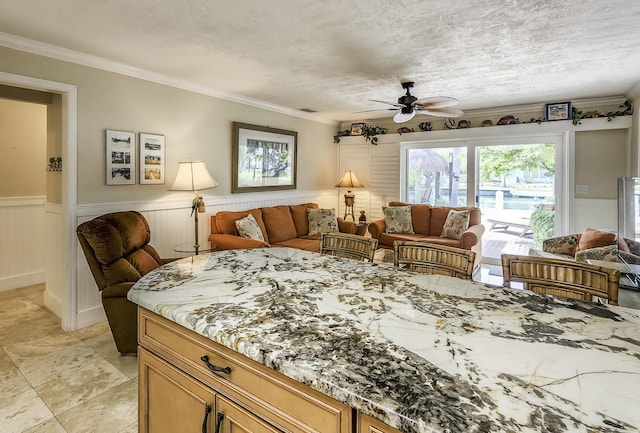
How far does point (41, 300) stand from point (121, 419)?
271cm

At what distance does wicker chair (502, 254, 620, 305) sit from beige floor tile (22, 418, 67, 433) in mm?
2485

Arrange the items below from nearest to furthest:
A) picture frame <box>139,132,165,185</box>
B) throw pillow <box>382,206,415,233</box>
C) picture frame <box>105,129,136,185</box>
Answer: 1. picture frame <box>105,129,136,185</box>
2. picture frame <box>139,132,165,185</box>
3. throw pillow <box>382,206,415,233</box>

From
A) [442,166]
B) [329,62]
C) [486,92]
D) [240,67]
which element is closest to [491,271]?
[442,166]

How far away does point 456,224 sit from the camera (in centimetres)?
509

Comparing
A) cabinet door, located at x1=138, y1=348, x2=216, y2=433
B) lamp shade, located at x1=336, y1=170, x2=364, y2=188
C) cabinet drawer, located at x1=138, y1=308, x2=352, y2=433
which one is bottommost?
cabinet door, located at x1=138, y1=348, x2=216, y2=433

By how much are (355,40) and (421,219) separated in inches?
135

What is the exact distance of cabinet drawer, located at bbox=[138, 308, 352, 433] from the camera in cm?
83

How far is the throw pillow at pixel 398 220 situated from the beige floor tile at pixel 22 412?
4449 mm

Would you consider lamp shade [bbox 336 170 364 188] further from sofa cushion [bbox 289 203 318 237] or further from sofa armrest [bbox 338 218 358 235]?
sofa cushion [bbox 289 203 318 237]

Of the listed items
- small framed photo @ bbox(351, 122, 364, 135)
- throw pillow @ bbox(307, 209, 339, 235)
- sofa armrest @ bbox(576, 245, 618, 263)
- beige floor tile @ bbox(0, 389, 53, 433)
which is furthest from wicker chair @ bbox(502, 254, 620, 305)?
small framed photo @ bbox(351, 122, 364, 135)

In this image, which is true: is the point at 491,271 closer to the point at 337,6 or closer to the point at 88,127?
the point at 337,6

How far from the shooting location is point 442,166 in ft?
19.6

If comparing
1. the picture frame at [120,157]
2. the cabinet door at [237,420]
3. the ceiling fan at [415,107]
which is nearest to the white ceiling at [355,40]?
the ceiling fan at [415,107]

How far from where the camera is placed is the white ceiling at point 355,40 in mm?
2248
